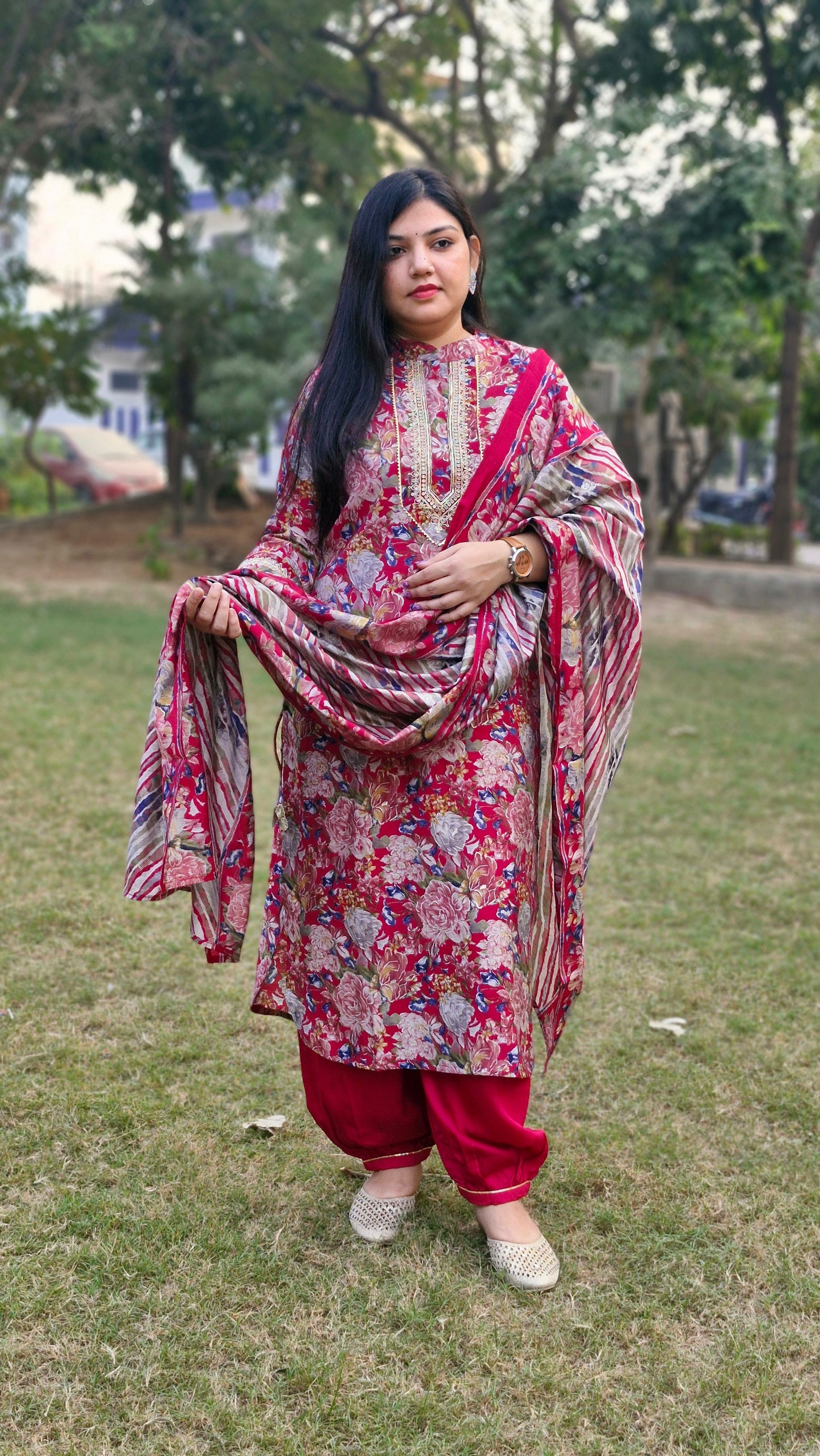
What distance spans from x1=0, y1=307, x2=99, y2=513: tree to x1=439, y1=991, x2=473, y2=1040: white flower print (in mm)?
11686

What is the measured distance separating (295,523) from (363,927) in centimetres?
74

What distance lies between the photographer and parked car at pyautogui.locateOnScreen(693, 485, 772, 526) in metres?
25.4

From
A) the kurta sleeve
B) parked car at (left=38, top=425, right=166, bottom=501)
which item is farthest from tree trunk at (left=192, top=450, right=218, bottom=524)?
the kurta sleeve

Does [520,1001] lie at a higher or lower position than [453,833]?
lower

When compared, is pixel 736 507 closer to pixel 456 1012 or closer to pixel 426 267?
pixel 426 267

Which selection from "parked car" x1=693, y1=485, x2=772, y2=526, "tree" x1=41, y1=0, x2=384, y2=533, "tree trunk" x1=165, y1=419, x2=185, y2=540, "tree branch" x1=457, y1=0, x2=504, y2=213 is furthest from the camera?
"parked car" x1=693, y1=485, x2=772, y2=526

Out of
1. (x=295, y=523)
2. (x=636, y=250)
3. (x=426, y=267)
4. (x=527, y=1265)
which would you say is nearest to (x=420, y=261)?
(x=426, y=267)

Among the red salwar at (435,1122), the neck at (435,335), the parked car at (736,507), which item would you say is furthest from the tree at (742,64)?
the parked car at (736,507)

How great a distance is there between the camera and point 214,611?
7.06ft

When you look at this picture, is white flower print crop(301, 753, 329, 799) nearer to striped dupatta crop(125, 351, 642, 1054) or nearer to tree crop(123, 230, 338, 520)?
striped dupatta crop(125, 351, 642, 1054)

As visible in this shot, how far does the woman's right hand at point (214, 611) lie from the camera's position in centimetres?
215

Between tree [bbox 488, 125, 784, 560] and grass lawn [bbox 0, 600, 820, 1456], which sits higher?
tree [bbox 488, 125, 784, 560]

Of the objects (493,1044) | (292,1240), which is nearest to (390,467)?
(493,1044)

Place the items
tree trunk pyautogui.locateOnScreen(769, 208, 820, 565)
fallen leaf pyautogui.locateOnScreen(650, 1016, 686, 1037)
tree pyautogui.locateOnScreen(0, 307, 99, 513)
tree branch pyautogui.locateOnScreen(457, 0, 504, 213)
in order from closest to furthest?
fallen leaf pyautogui.locateOnScreen(650, 1016, 686, 1037), tree branch pyautogui.locateOnScreen(457, 0, 504, 213), tree trunk pyautogui.locateOnScreen(769, 208, 820, 565), tree pyautogui.locateOnScreen(0, 307, 99, 513)
